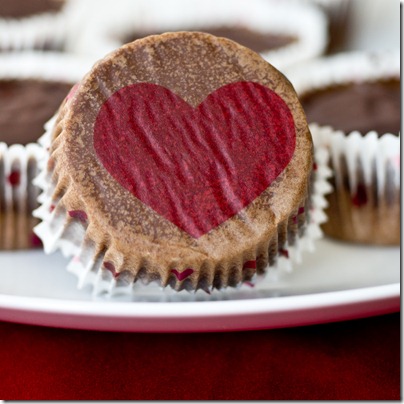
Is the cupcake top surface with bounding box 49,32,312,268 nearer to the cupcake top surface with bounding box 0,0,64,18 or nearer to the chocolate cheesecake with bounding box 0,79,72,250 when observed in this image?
the chocolate cheesecake with bounding box 0,79,72,250

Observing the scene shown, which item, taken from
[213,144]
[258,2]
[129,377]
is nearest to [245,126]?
[213,144]

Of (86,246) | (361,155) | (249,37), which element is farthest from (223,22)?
(86,246)

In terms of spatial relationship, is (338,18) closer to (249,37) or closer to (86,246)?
(249,37)

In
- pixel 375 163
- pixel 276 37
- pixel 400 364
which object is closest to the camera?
pixel 400 364

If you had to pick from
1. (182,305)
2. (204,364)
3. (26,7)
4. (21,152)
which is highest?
(26,7)

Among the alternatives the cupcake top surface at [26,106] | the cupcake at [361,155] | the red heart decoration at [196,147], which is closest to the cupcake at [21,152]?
the cupcake top surface at [26,106]

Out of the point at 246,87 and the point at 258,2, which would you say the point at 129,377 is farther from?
the point at 258,2

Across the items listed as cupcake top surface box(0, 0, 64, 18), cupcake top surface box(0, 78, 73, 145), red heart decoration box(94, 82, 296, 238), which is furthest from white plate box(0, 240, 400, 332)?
cupcake top surface box(0, 0, 64, 18)
